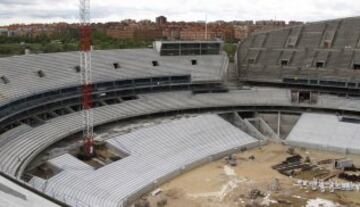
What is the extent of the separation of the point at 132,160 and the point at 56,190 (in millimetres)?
9061

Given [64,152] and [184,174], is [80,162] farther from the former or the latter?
[184,174]

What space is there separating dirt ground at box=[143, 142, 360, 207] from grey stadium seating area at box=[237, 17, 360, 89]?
2005 cm

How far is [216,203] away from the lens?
35438 mm

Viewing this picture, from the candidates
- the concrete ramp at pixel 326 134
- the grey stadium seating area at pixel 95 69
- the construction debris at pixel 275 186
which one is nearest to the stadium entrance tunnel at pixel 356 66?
the concrete ramp at pixel 326 134

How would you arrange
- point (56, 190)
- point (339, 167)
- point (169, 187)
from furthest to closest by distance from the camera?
point (339, 167) → point (169, 187) → point (56, 190)

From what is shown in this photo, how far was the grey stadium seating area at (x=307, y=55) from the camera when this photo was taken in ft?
210

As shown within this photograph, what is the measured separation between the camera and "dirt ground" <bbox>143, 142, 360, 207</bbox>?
3569 cm

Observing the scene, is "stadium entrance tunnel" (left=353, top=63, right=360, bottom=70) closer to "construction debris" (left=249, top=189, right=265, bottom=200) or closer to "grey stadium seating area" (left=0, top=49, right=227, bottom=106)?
"grey stadium seating area" (left=0, top=49, right=227, bottom=106)

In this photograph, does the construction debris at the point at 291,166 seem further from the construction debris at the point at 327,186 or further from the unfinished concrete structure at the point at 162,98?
the unfinished concrete structure at the point at 162,98

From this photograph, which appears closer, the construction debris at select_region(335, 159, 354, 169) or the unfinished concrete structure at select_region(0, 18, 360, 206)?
the unfinished concrete structure at select_region(0, 18, 360, 206)

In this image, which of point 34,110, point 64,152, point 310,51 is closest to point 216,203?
point 64,152

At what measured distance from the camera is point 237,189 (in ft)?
126

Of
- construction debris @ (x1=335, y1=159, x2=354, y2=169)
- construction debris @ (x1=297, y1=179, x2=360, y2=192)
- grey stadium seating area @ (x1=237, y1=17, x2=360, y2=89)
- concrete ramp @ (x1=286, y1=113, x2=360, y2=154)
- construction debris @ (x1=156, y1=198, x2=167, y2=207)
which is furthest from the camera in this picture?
grey stadium seating area @ (x1=237, y1=17, x2=360, y2=89)

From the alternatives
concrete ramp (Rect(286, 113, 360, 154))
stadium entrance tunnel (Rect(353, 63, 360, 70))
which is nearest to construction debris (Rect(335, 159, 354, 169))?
concrete ramp (Rect(286, 113, 360, 154))
